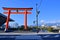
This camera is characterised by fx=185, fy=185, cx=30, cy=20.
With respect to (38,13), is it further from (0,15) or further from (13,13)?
(0,15)

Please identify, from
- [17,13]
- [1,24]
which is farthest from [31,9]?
[1,24]

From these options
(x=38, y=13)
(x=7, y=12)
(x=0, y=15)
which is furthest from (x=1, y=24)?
(x=38, y=13)

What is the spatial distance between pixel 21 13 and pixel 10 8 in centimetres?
304

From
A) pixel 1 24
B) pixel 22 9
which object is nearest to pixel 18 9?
pixel 22 9

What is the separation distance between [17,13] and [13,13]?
3.92 ft

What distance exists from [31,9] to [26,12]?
176 cm

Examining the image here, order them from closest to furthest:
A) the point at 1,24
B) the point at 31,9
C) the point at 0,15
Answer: the point at 31,9 → the point at 0,15 → the point at 1,24

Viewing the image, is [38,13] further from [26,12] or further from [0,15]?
[0,15]

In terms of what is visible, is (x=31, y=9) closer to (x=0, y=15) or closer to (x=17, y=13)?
(x=17, y=13)

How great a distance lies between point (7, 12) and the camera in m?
46.0

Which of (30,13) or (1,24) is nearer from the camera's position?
(30,13)

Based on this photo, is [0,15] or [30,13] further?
[0,15]

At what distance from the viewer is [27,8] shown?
44219 millimetres

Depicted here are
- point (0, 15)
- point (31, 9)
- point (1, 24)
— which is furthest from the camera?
point (1, 24)
